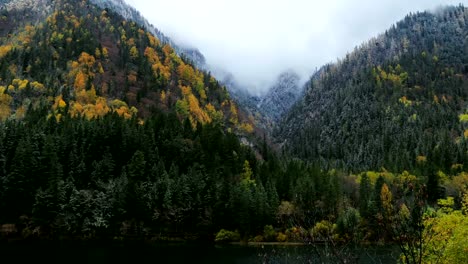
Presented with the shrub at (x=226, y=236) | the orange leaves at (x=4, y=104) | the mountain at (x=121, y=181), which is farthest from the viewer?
the orange leaves at (x=4, y=104)

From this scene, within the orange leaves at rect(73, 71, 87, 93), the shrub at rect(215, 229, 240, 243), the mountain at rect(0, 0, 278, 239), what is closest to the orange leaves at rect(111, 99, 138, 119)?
the orange leaves at rect(73, 71, 87, 93)

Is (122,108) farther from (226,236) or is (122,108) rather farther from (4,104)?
(226,236)

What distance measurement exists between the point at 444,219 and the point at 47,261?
45309mm

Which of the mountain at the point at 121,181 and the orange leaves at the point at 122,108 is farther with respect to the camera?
the orange leaves at the point at 122,108

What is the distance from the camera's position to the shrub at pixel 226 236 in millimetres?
115625

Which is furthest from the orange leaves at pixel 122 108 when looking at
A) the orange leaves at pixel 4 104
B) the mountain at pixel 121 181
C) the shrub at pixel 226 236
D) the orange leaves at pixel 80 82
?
the shrub at pixel 226 236

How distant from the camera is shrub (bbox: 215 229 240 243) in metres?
116

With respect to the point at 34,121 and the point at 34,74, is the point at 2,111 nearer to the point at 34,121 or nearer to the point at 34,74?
the point at 34,121

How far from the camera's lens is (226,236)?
11638 cm

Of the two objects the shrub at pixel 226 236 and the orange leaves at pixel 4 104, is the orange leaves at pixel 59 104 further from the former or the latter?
the shrub at pixel 226 236

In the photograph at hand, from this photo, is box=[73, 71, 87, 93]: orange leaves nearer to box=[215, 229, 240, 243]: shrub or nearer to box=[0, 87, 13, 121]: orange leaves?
box=[0, 87, 13, 121]: orange leaves

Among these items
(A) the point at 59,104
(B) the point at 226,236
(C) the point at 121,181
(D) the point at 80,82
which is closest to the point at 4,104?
(A) the point at 59,104

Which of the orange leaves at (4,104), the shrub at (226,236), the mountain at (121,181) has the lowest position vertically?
the shrub at (226,236)

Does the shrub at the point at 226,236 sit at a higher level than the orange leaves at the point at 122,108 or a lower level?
lower
